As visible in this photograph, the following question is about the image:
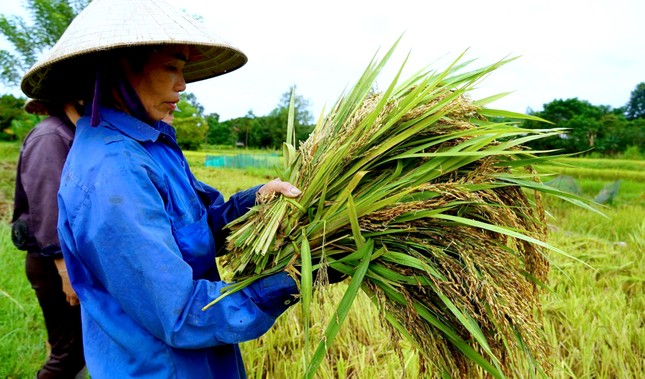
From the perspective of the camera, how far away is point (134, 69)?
126 cm

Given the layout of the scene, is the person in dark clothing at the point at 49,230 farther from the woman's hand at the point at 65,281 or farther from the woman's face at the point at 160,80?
the woman's face at the point at 160,80

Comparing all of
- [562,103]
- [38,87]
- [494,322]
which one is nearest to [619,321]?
[494,322]

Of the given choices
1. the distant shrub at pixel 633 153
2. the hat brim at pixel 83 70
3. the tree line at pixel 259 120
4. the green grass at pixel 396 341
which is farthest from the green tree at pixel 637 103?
the hat brim at pixel 83 70

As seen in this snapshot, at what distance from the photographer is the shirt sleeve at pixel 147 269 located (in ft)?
3.28

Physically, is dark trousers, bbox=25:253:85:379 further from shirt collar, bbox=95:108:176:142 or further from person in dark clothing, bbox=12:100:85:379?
shirt collar, bbox=95:108:176:142

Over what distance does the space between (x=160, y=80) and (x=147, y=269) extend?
1.81 feet

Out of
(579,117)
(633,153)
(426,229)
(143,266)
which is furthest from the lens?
(579,117)

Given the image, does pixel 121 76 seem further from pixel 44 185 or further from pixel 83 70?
pixel 44 185

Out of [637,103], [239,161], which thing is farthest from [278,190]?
[637,103]

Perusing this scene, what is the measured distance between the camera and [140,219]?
1.01 m

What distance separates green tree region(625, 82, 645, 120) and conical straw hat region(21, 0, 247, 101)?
50570 mm

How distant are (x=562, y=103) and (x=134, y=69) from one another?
37365mm

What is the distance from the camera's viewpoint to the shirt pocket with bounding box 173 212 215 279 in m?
1.17

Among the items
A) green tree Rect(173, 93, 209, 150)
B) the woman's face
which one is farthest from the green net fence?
the woman's face
